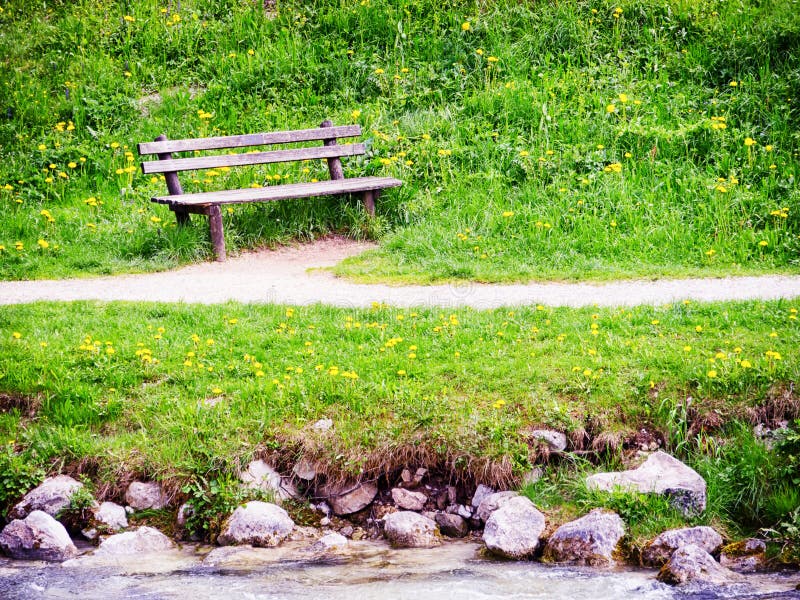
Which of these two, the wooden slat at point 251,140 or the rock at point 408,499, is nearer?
the rock at point 408,499

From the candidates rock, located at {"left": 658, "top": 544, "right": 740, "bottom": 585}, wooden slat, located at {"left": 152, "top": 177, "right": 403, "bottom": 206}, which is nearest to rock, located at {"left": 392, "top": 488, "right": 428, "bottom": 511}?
rock, located at {"left": 658, "top": 544, "right": 740, "bottom": 585}

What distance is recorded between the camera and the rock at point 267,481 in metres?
4.91

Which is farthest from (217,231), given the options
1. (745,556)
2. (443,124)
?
(745,556)

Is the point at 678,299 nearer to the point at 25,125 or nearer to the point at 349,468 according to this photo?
the point at 349,468

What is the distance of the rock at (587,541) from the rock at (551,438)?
644mm

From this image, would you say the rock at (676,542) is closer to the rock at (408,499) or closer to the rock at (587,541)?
the rock at (587,541)

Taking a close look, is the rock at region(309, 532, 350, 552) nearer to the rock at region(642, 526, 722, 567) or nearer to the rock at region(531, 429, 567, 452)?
the rock at region(531, 429, 567, 452)

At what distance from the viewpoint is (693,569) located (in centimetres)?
399

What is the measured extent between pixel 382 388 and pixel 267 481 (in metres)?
0.88

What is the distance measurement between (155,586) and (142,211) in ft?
20.0

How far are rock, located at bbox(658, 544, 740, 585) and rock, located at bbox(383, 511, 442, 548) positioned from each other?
3.84ft

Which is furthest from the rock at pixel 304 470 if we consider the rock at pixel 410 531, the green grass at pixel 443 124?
the green grass at pixel 443 124

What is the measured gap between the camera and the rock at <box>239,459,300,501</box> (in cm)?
491

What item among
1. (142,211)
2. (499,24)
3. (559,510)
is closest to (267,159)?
(142,211)
